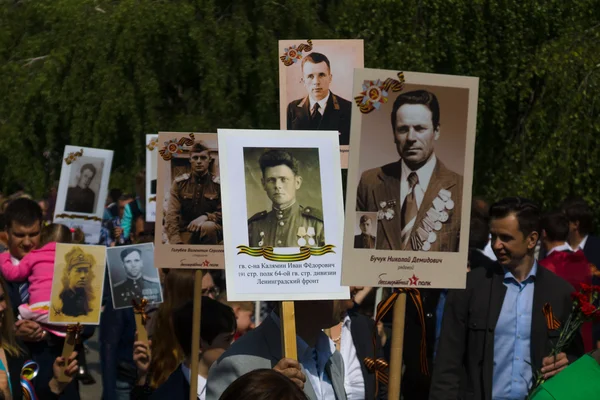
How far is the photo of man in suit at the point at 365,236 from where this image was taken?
438 centimetres

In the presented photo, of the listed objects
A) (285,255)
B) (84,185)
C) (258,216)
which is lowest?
(84,185)

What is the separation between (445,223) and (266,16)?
40.3 feet

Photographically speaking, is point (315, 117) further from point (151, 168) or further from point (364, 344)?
point (151, 168)

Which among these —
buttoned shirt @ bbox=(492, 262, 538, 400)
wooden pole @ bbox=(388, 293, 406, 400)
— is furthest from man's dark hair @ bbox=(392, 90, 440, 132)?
buttoned shirt @ bbox=(492, 262, 538, 400)

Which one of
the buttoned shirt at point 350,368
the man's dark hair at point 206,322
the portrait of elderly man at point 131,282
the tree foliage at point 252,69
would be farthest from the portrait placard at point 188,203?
the tree foliage at point 252,69

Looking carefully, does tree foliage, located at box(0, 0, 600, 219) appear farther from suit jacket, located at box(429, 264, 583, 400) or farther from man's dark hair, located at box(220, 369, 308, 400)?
man's dark hair, located at box(220, 369, 308, 400)

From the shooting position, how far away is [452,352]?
6.07m

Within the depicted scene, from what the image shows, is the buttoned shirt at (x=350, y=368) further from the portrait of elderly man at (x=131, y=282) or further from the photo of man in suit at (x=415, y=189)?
the portrait of elderly man at (x=131, y=282)

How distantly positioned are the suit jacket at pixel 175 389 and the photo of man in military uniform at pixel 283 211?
124 cm

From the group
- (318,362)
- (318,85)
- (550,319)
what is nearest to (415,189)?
(318,362)

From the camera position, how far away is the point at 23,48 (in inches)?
743

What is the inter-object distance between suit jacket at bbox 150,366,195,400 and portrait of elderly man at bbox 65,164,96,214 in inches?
260

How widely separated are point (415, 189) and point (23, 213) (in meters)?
3.71

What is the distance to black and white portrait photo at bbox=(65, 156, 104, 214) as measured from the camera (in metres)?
12.2
